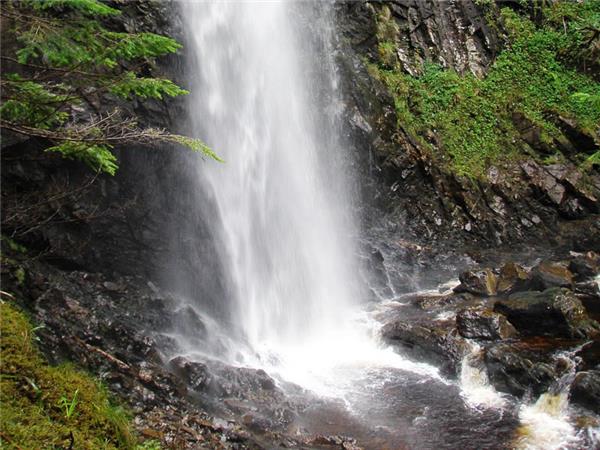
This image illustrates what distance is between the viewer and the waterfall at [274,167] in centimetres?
1278

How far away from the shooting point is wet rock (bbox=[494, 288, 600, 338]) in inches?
389

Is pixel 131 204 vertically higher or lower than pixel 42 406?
higher

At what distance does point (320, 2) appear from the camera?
18.3m

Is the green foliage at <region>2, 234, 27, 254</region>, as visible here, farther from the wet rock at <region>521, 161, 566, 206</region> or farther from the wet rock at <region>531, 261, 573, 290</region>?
the wet rock at <region>521, 161, 566, 206</region>

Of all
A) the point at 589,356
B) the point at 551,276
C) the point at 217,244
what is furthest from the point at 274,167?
the point at 589,356

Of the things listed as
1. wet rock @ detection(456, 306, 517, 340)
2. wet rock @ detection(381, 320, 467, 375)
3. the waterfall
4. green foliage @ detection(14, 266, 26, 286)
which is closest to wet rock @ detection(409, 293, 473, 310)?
wet rock @ detection(381, 320, 467, 375)

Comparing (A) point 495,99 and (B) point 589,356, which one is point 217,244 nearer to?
(B) point 589,356

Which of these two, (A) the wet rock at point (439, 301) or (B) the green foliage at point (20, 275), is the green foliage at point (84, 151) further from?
(A) the wet rock at point (439, 301)

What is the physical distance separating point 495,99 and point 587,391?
1489cm

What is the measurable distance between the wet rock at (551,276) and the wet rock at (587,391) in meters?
4.10

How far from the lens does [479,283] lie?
12688 mm

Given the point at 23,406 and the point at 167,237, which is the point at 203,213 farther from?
the point at 23,406

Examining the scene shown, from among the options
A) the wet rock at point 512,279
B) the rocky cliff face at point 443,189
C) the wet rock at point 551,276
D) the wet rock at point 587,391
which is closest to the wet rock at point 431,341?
the wet rock at point 587,391

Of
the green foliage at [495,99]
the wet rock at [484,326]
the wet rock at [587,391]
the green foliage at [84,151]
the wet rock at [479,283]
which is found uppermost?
the green foliage at [495,99]
